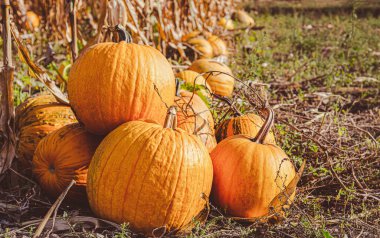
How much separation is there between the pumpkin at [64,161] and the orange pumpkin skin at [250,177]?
708 mm

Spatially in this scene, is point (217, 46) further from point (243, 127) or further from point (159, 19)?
point (243, 127)

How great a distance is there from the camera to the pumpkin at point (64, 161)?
2455 mm

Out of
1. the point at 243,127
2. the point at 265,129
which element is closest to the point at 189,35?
the point at 243,127

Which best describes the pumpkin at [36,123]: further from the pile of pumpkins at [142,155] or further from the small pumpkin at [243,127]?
the small pumpkin at [243,127]

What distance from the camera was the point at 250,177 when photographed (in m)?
2.35

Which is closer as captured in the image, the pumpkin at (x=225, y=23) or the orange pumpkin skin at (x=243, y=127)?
the orange pumpkin skin at (x=243, y=127)

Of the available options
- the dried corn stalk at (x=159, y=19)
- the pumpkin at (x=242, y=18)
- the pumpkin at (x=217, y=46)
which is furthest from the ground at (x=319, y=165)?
the pumpkin at (x=242, y=18)

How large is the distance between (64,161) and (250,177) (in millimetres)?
953

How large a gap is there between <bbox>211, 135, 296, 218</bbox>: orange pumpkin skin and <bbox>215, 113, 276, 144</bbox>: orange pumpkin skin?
0.41 m

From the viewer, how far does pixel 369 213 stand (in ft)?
8.45

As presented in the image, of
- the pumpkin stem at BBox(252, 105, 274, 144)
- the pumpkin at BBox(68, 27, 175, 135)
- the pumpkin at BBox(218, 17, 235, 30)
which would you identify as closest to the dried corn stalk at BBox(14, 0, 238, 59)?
the pumpkin at BBox(218, 17, 235, 30)


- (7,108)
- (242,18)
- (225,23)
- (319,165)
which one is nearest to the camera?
(7,108)

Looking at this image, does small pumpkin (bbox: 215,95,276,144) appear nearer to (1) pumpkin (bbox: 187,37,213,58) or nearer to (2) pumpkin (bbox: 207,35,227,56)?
(1) pumpkin (bbox: 187,37,213,58)

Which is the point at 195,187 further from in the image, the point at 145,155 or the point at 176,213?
the point at 145,155
